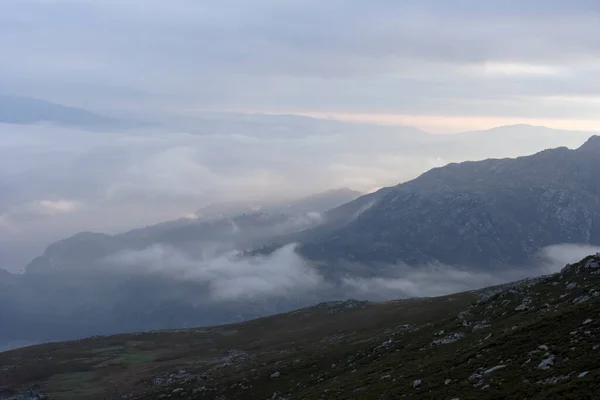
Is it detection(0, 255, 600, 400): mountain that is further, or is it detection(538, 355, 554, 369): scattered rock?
detection(0, 255, 600, 400): mountain

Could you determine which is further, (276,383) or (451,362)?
(276,383)

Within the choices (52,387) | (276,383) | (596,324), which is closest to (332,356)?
(276,383)

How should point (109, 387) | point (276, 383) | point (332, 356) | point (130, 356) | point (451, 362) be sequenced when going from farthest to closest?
point (130, 356) → point (109, 387) → point (332, 356) → point (276, 383) → point (451, 362)

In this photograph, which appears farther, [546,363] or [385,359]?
[385,359]

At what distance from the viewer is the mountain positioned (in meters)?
35.1

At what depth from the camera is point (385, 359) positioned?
61094 millimetres

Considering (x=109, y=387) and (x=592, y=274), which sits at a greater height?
(x=592, y=274)

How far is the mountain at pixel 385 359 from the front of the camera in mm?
35053

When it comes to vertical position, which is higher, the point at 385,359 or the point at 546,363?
the point at 546,363

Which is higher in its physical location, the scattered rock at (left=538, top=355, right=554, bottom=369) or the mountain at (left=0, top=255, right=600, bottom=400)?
the scattered rock at (left=538, top=355, right=554, bottom=369)

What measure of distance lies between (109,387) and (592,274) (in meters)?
97.8

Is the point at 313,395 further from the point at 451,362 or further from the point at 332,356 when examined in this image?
the point at 332,356

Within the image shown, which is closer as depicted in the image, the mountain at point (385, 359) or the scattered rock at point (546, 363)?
the scattered rock at point (546, 363)

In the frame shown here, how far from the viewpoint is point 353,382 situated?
53156mm
